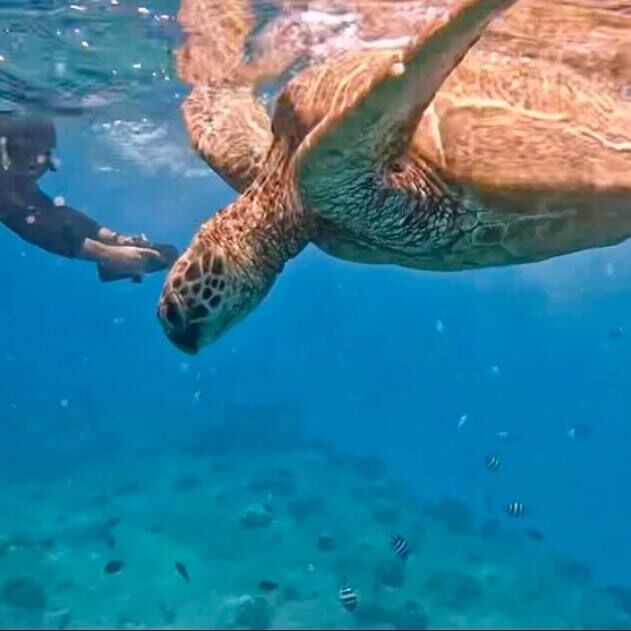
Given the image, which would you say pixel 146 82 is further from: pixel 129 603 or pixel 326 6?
pixel 129 603

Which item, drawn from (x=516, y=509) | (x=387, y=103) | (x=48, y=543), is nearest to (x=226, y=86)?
(x=387, y=103)

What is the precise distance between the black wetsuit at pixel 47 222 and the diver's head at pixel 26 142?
1156mm

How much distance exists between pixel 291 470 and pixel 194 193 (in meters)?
15.6

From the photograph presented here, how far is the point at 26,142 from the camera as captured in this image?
12.5m

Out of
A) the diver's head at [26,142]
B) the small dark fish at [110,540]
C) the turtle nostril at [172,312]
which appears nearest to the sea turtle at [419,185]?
the turtle nostril at [172,312]

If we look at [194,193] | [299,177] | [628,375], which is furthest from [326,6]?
[628,375]

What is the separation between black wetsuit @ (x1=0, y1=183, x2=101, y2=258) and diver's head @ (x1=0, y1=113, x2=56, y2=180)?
116 cm

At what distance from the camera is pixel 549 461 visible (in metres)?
44.6

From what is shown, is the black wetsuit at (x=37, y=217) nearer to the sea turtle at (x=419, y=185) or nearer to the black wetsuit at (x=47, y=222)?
the black wetsuit at (x=47, y=222)

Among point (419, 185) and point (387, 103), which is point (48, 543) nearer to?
point (419, 185)

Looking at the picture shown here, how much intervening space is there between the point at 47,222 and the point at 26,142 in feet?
18.0

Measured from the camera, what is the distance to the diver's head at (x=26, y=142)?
10.5 meters

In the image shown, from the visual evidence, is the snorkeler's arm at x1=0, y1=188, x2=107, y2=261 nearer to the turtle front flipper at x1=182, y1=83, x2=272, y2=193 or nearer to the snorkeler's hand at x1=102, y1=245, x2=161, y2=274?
the snorkeler's hand at x1=102, y1=245, x2=161, y2=274

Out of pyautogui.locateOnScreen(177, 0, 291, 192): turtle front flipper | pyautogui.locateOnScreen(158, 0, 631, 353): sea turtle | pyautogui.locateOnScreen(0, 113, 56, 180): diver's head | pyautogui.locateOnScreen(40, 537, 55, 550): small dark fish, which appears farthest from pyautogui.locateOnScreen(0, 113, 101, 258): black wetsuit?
pyautogui.locateOnScreen(40, 537, 55, 550): small dark fish
